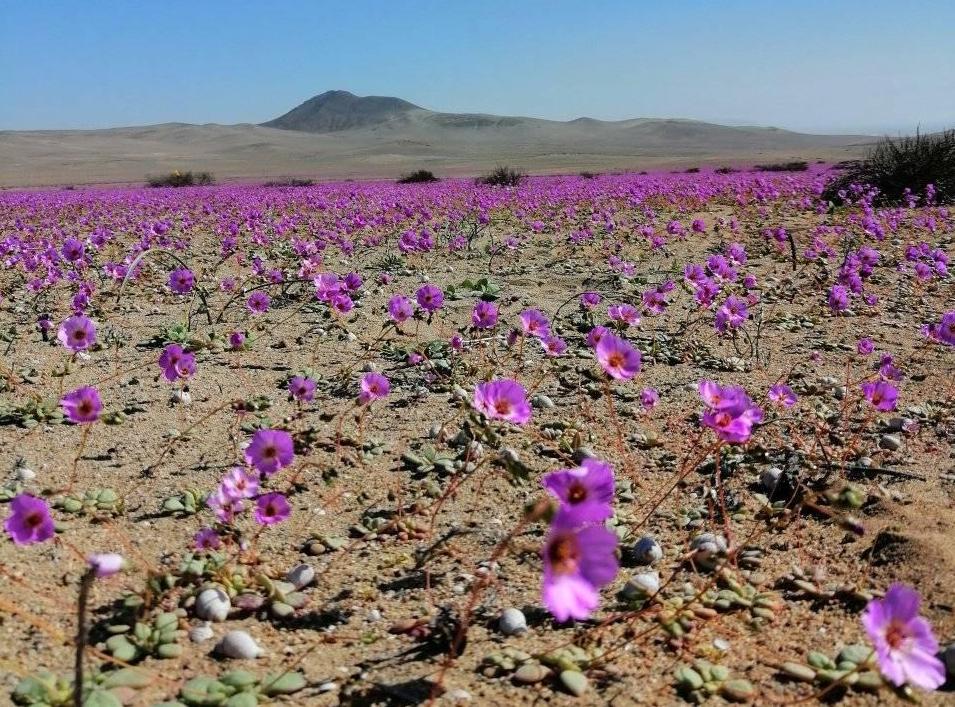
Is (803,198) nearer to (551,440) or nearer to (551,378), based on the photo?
(551,378)

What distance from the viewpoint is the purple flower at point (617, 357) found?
285cm

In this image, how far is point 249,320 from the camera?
6258mm

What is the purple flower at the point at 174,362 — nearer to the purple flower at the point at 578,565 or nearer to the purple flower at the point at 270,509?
the purple flower at the point at 270,509

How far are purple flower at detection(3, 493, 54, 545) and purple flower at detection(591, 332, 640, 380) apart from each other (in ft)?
6.15

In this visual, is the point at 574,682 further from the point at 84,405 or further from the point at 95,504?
the point at 95,504

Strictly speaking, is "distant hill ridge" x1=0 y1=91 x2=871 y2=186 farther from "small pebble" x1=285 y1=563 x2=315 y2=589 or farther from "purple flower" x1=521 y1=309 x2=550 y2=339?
"small pebble" x1=285 y1=563 x2=315 y2=589

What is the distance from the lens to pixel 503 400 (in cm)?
246

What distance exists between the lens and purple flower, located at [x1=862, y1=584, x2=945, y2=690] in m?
1.50

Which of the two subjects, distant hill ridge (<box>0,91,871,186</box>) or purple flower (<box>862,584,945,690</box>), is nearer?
purple flower (<box>862,584,945,690</box>)

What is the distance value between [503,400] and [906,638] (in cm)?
128

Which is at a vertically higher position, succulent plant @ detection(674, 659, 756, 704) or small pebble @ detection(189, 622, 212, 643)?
succulent plant @ detection(674, 659, 756, 704)

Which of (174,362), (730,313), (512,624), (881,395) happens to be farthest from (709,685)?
(730,313)

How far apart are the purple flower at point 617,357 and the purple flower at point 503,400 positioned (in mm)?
514

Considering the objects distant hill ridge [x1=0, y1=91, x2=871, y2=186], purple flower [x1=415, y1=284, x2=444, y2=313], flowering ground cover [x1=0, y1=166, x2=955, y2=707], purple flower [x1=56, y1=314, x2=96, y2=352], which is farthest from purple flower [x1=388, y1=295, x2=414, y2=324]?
distant hill ridge [x1=0, y1=91, x2=871, y2=186]
